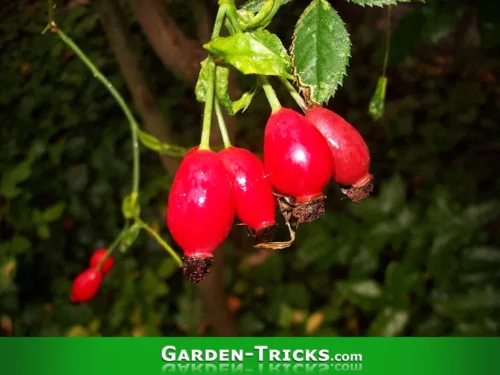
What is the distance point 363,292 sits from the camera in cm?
164

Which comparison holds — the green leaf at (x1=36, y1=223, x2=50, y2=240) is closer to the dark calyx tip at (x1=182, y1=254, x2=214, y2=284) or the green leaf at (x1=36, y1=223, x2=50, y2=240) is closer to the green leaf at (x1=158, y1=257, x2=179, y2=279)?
the green leaf at (x1=158, y1=257, x2=179, y2=279)

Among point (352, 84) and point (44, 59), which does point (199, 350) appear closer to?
point (44, 59)

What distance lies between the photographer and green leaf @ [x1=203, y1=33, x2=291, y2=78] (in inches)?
19.0

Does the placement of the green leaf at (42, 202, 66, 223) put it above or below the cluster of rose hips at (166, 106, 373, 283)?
below

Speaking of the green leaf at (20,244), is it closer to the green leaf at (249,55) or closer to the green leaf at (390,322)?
the green leaf at (390,322)

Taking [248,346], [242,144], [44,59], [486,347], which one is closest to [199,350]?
[248,346]

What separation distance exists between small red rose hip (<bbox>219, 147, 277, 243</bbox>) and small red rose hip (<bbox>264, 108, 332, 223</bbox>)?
1 centimetres

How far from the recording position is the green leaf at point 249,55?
1.58 feet

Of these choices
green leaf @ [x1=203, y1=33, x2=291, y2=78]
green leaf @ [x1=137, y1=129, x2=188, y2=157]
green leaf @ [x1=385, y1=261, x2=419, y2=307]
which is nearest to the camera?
green leaf @ [x1=203, y1=33, x2=291, y2=78]

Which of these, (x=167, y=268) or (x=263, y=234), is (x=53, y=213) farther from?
(x=263, y=234)

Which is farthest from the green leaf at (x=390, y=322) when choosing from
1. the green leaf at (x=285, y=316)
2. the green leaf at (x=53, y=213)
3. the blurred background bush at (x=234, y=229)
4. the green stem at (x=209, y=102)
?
the green stem at (x=209, y=102)

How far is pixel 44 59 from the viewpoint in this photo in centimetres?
219

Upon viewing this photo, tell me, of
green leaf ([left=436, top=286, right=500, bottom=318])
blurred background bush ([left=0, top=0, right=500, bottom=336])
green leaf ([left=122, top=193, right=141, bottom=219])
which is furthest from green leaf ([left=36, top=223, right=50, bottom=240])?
green leaf ([left=436, top=286, right=500, bottom=318])

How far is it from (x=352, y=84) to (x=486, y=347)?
1.46 meters
